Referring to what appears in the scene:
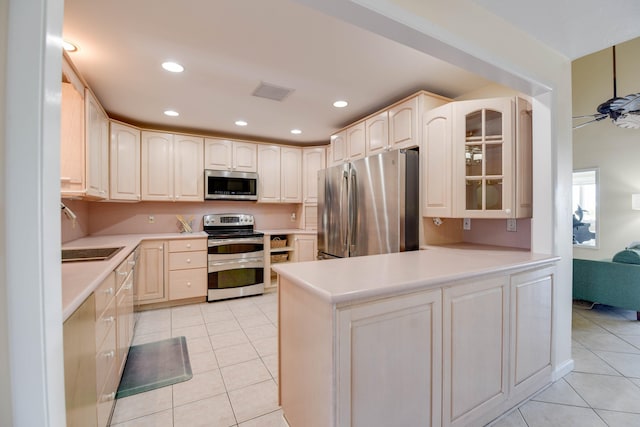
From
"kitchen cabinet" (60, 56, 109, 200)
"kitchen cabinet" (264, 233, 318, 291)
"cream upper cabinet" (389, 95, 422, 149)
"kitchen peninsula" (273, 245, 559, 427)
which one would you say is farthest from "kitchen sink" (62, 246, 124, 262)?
"cream upper cabinet" (389, 95, 422, 149)

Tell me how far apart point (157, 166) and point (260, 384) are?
122 inches

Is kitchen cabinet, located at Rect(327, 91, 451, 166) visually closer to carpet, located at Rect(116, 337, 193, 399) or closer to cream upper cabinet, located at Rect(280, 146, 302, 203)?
cream upper cabinet, located at Rect(280, 146, 302, 203)

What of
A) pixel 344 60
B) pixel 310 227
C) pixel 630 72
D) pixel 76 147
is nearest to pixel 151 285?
pixel 76 147

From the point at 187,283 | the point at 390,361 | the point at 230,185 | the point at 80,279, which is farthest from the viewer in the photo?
the point at 230,185

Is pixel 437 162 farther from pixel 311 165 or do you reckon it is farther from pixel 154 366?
pixel 154 366

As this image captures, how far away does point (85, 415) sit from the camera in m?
1.19

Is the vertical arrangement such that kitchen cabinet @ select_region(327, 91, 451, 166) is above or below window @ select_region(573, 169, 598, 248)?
above

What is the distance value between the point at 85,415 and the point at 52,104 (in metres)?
1.25

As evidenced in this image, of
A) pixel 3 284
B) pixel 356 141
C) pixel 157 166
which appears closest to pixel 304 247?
pixel 356 141

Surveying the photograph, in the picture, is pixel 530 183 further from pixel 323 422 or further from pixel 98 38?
pixel 98 38

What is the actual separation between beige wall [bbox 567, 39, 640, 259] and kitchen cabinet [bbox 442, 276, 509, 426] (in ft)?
15.7

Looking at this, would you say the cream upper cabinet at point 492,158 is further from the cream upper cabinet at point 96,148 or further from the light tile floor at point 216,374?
the cream upper cabinet at point 96,148

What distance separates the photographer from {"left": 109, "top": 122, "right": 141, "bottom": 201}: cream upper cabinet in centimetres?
335

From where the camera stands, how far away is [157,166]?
381 cm
